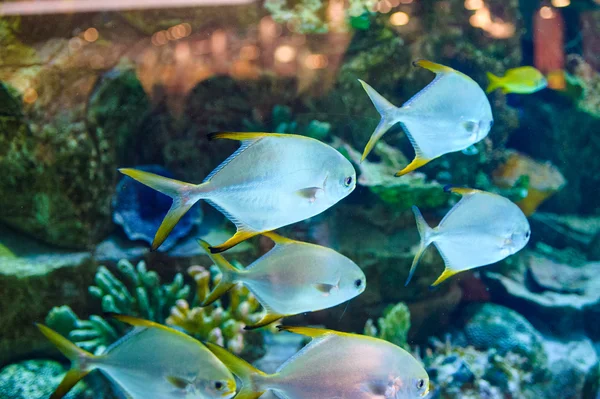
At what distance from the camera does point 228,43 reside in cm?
378

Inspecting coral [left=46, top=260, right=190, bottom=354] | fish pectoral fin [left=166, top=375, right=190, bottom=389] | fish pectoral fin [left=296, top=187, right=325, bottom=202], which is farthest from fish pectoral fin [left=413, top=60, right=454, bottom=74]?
coral [left=46, top=260, right=190, bottom=354]

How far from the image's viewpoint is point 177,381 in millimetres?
1557

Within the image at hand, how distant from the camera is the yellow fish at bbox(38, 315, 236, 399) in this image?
1555 mm

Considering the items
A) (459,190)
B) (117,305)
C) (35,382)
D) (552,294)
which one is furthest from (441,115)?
(552,294)

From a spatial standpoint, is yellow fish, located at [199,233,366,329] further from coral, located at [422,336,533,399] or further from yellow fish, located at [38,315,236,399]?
coral, located at [422,336,533,399]

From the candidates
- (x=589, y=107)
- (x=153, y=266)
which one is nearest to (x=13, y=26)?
(x=153, y=266)

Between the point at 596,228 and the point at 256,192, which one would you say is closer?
the point at 256,192

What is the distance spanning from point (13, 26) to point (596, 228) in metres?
6.77

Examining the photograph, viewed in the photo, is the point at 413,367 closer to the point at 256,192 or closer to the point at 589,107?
the point at 256,192

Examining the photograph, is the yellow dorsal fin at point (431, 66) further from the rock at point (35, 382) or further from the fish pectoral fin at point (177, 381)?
the rock at point (35, 382)

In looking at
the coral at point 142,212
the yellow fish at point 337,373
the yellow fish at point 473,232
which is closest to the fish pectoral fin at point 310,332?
the yellow fish at point 337,373

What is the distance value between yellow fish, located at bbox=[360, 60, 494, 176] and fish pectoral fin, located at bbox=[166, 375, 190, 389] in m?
1.18

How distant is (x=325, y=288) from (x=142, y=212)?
2373 mm

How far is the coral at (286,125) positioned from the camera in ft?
12.3
